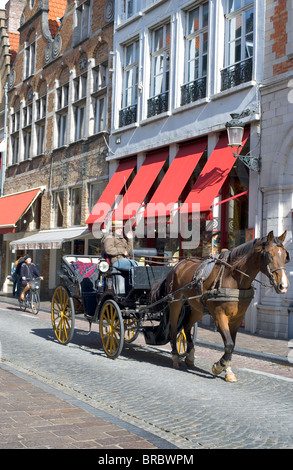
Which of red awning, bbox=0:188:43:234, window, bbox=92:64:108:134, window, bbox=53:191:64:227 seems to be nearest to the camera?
window, bbox=92:64:108:134

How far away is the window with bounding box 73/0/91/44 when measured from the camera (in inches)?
896

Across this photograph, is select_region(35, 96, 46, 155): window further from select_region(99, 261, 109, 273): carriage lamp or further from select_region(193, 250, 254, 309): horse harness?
select_region(193, 250, 254, 309): horse harness

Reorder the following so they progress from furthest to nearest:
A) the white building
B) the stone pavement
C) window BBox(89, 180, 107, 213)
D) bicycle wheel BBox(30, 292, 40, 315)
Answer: window BBox(89, 180, 107, 213), bicycle wheel BBox(30, 292, 40, 315), the white building, the stone pavement

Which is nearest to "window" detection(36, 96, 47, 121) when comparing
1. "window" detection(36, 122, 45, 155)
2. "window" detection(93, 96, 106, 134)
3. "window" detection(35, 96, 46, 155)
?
"window" detection(35, 96, 46, 155)

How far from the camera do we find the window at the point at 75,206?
899 inches

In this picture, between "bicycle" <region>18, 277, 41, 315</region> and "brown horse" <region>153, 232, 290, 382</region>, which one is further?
"bicycle" <region>18, 277, 41, 315</region>

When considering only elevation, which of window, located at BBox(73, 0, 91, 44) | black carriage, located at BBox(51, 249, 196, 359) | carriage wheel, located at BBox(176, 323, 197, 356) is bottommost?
carriage wheel, located at BBox(176, 323, 197, 356)

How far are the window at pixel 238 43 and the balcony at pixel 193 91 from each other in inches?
36.4

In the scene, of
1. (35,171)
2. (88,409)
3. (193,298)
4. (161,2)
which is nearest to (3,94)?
(35,171)

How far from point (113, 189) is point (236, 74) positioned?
605cm

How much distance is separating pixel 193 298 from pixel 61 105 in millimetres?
18371

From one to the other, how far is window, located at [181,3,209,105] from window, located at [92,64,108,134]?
496 centimetres

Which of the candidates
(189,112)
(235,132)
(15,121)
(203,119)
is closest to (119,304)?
(235,132)

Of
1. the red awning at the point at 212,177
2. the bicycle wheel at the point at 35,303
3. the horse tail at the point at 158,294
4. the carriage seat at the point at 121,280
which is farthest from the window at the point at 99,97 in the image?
the horse tail at the point at 158,294
